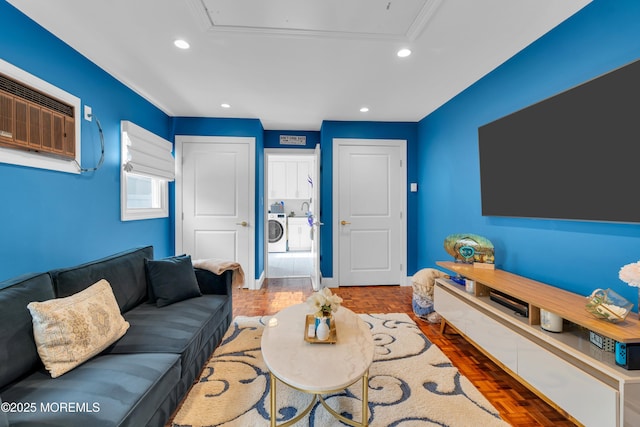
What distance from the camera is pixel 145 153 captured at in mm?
3041

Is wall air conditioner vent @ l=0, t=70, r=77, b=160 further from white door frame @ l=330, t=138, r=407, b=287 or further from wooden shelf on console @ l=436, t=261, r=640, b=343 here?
wooden shelf on console @ l=436, t=261, r=640, b=343

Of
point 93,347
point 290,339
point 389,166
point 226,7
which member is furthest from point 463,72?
point 93,347

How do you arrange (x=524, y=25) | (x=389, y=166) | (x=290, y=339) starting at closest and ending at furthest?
(x=290, y=339), (x=524, y=25), (x=389, y=166)

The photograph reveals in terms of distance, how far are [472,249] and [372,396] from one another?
1.55 metres

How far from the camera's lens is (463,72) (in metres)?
2.58

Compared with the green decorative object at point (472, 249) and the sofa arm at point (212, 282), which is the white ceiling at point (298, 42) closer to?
the green decorative object at point (472, 249)

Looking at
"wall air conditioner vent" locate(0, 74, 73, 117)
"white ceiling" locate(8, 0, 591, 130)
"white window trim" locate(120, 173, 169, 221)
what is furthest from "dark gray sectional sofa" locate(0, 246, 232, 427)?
"white ceiling" locate(8, 0, 591, 130)

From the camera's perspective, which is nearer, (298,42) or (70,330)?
(70,330)

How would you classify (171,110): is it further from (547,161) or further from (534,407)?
(534,407)

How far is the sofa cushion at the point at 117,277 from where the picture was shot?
1.61m

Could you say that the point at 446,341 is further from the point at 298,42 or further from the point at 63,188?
the point at 63,188

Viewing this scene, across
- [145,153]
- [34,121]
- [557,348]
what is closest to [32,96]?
[34,121]

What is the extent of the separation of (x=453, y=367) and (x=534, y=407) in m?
0.47

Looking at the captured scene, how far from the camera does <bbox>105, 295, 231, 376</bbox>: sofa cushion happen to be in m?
1.54
